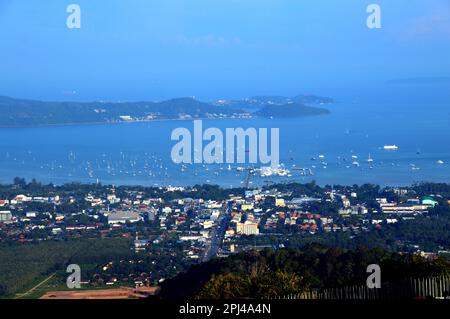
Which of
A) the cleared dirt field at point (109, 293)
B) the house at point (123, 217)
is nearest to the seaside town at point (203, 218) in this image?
the house at point (123, 217)

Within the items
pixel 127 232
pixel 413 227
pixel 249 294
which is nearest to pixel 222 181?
pixel 127 232

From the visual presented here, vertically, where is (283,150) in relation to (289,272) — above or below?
above

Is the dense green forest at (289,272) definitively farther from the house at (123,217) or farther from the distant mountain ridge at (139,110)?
the distant mountain ridge at (139,110)

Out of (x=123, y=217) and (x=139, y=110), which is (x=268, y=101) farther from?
(x=123, y=217)

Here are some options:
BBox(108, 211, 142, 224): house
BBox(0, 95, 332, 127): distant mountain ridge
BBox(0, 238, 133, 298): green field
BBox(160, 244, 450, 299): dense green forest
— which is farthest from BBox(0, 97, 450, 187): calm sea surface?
BBox(160, 244, 450, 299): dense green forest

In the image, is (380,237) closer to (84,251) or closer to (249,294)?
(84,251)

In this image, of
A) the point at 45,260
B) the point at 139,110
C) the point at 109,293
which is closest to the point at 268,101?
the point at 139,110

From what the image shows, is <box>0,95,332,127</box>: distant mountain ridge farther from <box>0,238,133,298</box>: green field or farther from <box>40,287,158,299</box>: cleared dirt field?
<box>40,287,158,299</box>: cleared dirt field
